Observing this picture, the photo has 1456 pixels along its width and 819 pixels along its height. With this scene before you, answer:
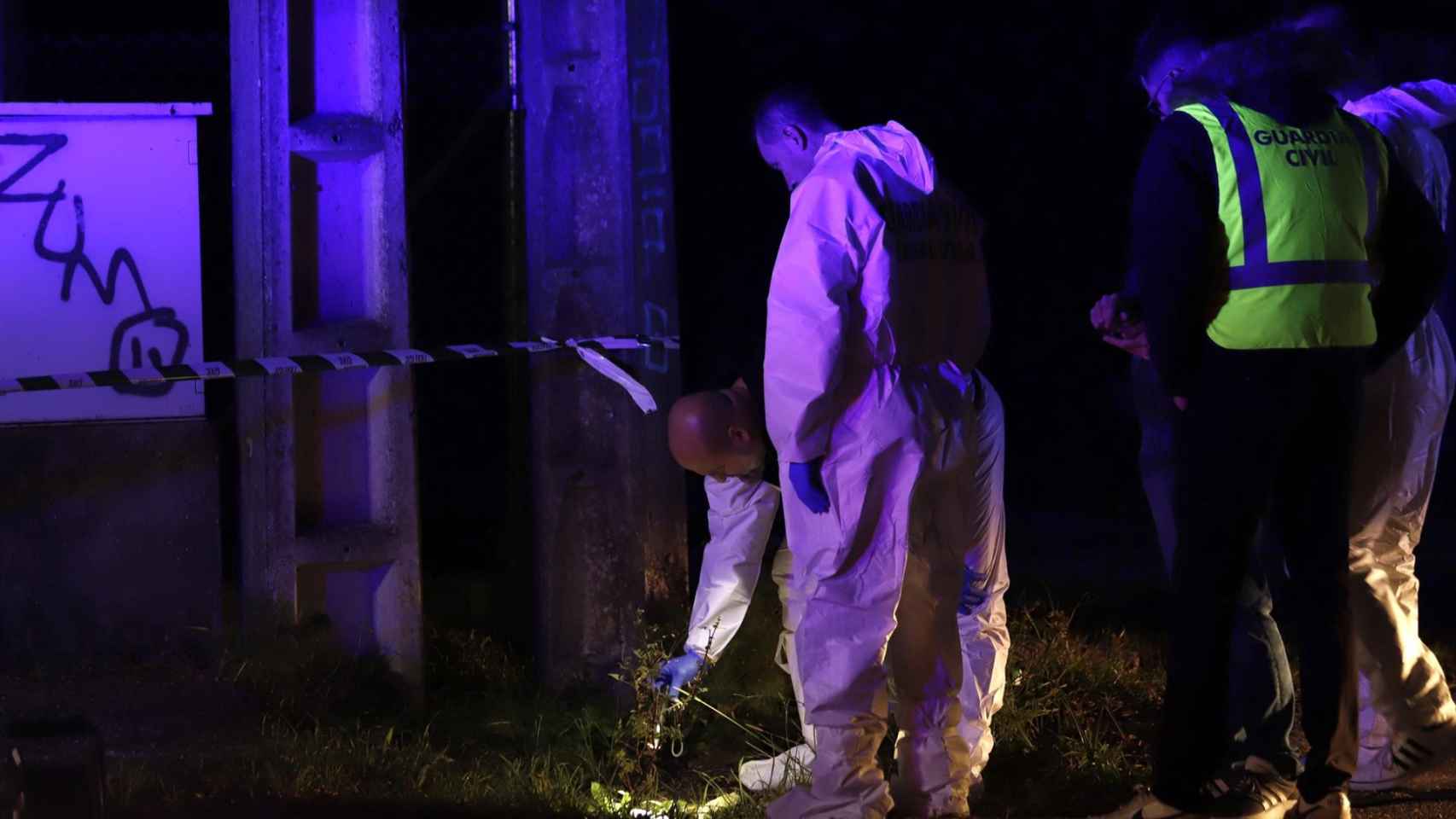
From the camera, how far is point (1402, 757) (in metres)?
4.68

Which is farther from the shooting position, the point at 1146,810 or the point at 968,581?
the point at 968,581

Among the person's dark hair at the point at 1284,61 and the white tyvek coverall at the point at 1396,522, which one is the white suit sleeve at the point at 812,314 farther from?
the white tyvek coverall at the point at 1396,522

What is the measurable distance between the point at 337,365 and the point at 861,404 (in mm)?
2101

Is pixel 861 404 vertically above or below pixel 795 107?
below

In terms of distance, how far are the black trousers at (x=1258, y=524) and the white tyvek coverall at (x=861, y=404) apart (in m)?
0.69

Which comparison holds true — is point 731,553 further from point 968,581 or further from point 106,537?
point 106,537

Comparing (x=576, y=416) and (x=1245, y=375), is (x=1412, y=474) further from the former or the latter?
(x=576, y=416)

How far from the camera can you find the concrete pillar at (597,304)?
5.74 m

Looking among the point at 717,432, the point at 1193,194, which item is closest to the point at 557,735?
the point at 717,432

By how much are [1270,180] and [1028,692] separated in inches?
93.1

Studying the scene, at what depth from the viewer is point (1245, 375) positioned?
3920 mm

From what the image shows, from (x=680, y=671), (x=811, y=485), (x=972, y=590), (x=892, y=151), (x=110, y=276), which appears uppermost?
(x=892, y=151)

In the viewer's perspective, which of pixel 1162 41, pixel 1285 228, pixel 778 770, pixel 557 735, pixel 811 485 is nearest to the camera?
pixel 1285 228

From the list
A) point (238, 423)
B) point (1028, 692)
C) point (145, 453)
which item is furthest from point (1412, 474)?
point (145, 453)
